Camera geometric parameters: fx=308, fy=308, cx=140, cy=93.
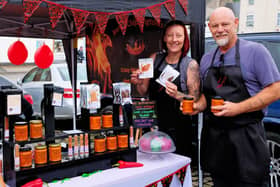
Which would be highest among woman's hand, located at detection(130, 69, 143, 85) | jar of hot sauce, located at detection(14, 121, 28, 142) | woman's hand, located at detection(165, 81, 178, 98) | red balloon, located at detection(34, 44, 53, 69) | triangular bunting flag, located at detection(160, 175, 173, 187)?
red balloon, located at detection(34, 44, 53, 69)

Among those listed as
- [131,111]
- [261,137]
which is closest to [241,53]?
[261,137]

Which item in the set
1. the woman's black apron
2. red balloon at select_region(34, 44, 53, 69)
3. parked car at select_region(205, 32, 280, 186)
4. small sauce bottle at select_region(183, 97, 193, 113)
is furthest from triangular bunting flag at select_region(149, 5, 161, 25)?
red balloon at select_region(34, 44, 53, 69)

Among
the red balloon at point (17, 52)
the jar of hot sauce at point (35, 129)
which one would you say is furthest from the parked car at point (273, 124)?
the red balloon at point (17, 52)

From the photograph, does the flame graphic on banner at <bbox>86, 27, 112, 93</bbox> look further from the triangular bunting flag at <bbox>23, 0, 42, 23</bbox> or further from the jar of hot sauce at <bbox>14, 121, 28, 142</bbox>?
the jar of hot sauce at <bbox>14, 121, 28, 142</bbox>

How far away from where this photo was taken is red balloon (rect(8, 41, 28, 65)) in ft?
13.6

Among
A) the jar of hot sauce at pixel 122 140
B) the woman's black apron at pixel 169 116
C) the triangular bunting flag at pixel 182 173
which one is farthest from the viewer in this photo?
the woman's black apron at pixel 169 116

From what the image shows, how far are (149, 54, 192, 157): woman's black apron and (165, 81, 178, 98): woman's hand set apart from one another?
0.62 feet

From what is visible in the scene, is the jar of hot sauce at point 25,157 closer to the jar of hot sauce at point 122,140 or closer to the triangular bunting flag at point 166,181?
the jar of hot sauce at point 122,140

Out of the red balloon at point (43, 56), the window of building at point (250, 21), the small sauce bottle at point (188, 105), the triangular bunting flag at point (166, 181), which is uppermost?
the window of building at point (250, 21)

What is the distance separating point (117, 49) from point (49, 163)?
7.14 ft

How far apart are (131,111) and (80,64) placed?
15.7 ft

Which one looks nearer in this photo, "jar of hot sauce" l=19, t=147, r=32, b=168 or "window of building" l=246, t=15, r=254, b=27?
"jar of hot sauce" l=19, t=147, r=32, b=168

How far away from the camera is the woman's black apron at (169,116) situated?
10.2 ft

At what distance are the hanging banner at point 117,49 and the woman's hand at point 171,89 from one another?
79cm
